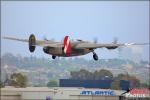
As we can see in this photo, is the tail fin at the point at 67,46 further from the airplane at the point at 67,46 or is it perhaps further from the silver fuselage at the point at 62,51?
the silver fuselage at the point at 62,51

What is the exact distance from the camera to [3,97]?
10250cm

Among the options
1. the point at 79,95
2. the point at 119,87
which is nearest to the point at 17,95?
the point at 79,95

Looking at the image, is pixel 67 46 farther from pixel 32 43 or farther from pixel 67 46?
pixel 32 43

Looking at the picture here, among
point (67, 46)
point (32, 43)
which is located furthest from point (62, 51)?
point (32, 43)

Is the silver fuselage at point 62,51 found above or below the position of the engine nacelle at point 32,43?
below

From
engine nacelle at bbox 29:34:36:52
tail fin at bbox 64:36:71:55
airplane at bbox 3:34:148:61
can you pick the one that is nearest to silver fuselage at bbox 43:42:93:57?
airplane at bbox 3:34:148:61

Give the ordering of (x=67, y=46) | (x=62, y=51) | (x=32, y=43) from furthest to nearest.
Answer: (x=62, y=51), (x=67, y=46), (x=32, y=43)

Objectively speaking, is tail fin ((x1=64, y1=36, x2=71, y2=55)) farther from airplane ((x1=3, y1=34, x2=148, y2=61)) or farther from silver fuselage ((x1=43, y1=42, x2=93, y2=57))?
silver fuselage ((x1=43, y1=42, x2=93, y2=57))

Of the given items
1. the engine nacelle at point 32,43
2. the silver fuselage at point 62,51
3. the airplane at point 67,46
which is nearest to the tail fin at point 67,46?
the airplane at point 67,46

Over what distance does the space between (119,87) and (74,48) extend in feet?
221

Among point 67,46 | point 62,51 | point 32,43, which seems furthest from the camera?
point 62,51

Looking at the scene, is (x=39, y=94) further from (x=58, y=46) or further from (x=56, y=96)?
(x=58, y=46)

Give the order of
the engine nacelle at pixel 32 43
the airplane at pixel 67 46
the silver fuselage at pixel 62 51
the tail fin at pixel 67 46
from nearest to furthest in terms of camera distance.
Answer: the engine nacelle at pixel 32 43
the tail fin at pixel 67 46
the airplane at pixel 67 46
the silver fuselage at pixel 62 51

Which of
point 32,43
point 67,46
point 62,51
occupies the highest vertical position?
point 32,43
